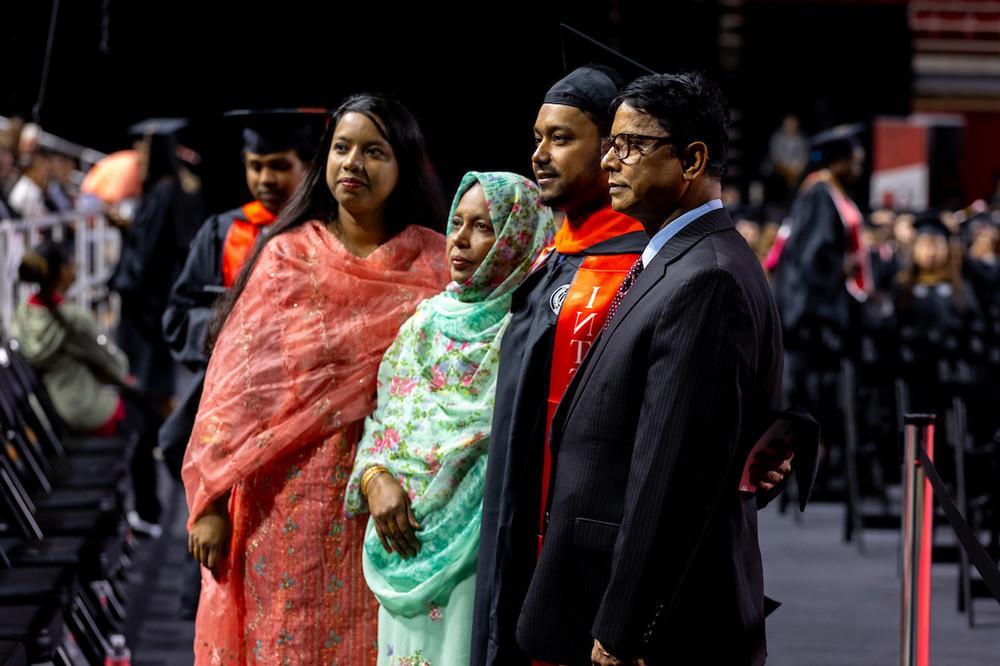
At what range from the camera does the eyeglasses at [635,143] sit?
221cm

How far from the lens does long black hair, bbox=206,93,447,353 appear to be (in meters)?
3.01

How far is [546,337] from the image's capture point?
2.54 m

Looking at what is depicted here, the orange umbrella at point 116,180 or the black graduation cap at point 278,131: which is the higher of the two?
the black graduation cap at point 278,131

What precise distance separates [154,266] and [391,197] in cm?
402

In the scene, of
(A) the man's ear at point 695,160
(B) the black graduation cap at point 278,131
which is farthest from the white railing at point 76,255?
(A) the man's ear at point 695,160

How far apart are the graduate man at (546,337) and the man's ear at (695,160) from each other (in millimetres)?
321

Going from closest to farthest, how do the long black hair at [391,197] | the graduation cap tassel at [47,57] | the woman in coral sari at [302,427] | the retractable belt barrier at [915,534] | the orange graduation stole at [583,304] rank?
the orange graduation stole at [583,304] → the woman in coral sari at [302,427] → the long black hair at [391,197] → the retractable belt barrier at [915,534] → the graduation cap tassel at [47,57]

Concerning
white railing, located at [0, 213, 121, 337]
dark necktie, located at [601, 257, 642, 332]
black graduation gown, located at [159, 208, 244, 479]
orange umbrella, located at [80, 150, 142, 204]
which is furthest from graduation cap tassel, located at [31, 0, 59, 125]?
orange umbrella, located at [80, 150, 142, 204]

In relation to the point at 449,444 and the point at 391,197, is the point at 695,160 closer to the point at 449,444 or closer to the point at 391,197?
the point at 449,444

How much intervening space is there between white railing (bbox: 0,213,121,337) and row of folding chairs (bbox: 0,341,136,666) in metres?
0.53

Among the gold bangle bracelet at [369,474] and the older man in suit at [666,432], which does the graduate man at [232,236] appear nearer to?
the gold bangle bracelet at [369,474]

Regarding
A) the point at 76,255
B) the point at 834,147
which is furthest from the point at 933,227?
the point at 76,255

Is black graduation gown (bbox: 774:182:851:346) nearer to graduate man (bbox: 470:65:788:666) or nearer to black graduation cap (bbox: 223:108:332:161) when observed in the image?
black graduation cap (bbox: 223:108:332:161)

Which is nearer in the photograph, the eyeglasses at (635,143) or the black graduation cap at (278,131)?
the eyeglasses at (635,143)
